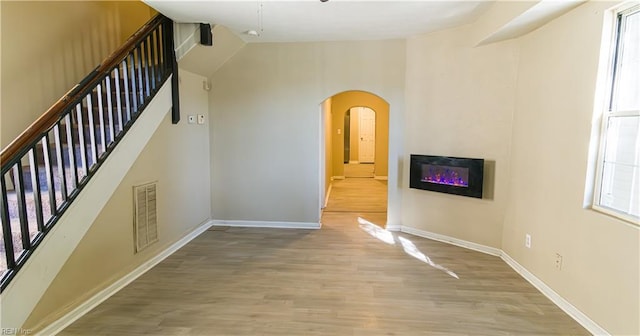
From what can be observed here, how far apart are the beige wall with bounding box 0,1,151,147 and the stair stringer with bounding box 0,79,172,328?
2.84 ft

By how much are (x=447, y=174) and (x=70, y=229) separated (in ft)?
12.6

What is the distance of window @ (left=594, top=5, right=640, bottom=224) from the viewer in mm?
2123

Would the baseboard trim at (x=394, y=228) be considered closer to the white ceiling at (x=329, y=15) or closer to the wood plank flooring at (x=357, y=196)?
the wood plank flooring at (x=357, y=196)

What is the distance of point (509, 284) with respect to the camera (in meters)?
3.00

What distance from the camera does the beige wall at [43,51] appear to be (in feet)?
8.86

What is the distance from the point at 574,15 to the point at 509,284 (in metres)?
2.37

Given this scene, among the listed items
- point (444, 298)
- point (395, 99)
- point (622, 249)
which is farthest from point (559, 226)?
point (395, 99)

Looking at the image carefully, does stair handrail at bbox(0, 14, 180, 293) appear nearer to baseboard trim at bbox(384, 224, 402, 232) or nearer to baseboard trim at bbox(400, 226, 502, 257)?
baseboard trim at bbox(384, 224, 402, 232)

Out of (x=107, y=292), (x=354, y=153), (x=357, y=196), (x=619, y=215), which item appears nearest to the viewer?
(x=619, y=215)

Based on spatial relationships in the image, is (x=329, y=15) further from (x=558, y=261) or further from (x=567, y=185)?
(x=558, y=261)

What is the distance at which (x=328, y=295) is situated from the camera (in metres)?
2.82

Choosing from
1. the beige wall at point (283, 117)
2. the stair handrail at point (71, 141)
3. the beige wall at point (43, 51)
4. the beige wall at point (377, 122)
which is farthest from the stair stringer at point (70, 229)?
the beige wall at point (377, 122)

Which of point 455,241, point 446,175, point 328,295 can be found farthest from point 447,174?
point 328,295

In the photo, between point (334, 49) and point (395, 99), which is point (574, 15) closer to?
point (395, 99)
